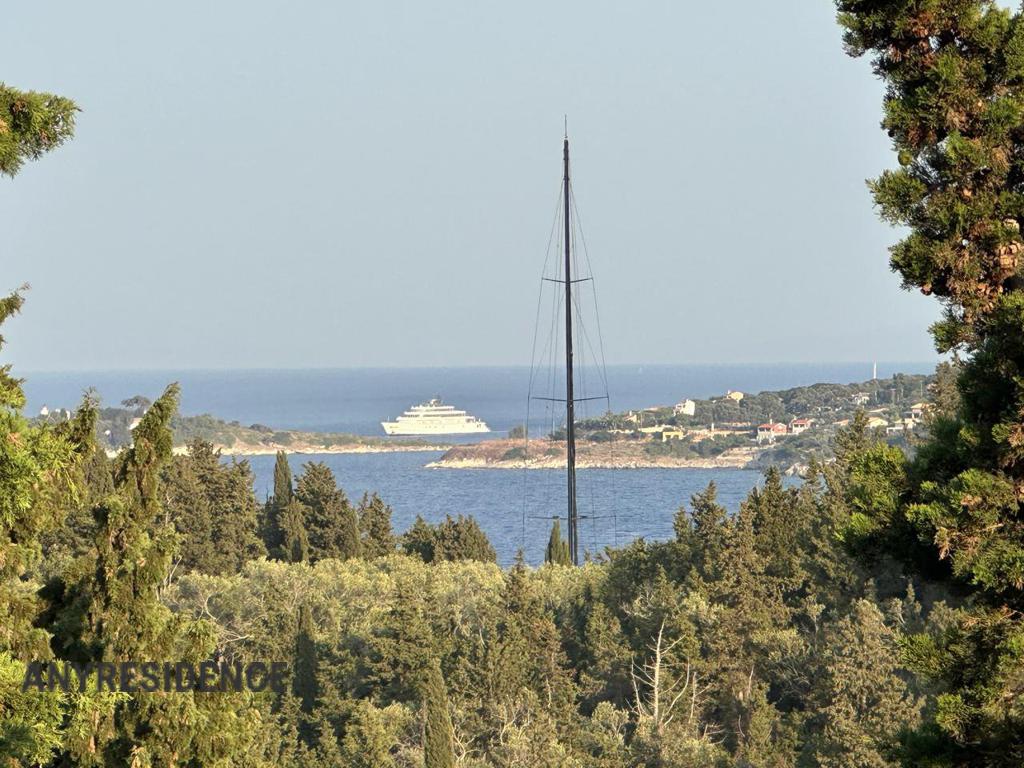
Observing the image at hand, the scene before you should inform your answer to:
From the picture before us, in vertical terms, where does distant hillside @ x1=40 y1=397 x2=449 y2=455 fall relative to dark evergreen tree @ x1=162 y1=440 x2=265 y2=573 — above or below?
below

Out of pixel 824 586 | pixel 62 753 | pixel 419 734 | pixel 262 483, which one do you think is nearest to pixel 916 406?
pixel 262 483

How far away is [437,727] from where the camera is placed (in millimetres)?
22922

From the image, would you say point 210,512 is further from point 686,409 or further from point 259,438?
point 259,438

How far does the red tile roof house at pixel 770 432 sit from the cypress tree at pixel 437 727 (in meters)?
104

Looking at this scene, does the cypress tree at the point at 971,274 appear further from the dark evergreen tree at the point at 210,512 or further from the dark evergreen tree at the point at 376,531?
the dark evergreen tree at the point at 376,531

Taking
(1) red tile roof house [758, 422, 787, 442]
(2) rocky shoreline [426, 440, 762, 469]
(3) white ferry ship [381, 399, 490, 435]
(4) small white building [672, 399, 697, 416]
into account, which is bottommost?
(2) rocky shoreline [426, 440, 762, 469]

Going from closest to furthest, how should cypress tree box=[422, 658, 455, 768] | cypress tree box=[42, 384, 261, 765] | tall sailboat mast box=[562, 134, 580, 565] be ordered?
cypress tree box=[42, 384, 261, 765]
cypress tree box=[422, 658, 455, 768]
tall sailboat mast box=[562, 134, 580, 565]

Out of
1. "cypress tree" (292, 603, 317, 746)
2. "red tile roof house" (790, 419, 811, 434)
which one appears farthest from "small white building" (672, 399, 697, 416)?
"cypress tree" (292, 603, 317, 746)

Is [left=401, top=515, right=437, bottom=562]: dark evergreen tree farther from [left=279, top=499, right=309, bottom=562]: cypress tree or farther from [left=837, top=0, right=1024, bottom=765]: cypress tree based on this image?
[left=837, top=0, right=1024, bottom=765]: cypress tree

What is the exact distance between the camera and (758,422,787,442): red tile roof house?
126062mm

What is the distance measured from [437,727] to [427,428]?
146808 mm

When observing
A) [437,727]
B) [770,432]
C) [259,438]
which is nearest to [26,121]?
[437,727]

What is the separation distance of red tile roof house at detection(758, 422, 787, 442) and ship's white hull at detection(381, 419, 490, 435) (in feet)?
158

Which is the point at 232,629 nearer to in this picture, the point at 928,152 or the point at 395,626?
the point at 395,626
